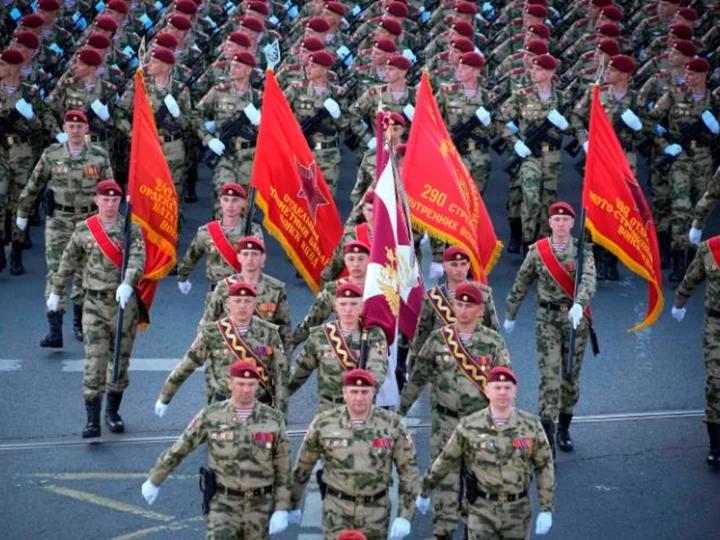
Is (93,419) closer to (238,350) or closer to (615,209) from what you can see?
(238,350)

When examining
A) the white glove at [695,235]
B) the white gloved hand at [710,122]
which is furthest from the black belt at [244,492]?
the white gloved hand at [710,122]

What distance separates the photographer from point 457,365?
13531 mm

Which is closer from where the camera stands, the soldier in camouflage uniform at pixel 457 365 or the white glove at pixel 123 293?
the soldier in camouflage uniform at pixel 457 365

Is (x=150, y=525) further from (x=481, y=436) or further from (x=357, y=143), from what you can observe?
(x=357, y=143)

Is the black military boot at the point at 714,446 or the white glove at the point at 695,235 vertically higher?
the white glove at the point at 695,235

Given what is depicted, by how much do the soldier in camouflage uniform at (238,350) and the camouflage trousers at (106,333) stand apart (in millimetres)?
1906

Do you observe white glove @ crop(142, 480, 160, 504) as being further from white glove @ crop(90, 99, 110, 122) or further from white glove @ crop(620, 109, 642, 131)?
white glove @ crop(620, 109, 642, 131)

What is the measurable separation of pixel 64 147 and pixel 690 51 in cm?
722

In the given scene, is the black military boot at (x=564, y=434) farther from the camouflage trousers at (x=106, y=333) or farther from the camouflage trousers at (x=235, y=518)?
the camouflage trousers at (x=235, y=518)

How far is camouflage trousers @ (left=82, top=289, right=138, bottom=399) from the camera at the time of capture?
15477 mm

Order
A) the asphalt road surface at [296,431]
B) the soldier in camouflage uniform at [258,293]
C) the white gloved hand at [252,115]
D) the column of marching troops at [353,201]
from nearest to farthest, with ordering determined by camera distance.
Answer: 1. the column of marching troops at [353,201]
2. the asphalt road surface at [296,431]
3. the soldier in camouflage uniform at [258,293]
4. the white gloved hand at [252,115]

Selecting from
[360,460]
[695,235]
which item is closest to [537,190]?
[695,235]

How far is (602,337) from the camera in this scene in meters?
18.2

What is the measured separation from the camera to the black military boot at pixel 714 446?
49.4 ft
